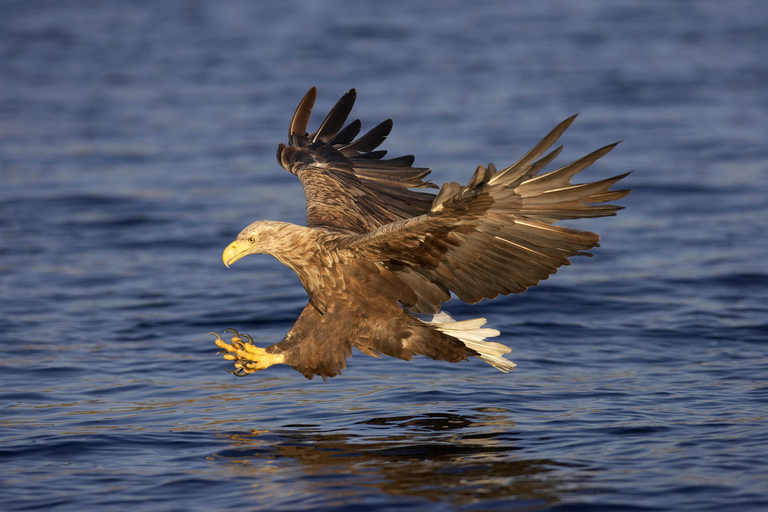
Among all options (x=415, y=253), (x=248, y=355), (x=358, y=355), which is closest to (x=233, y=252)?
(x=248, y=355)

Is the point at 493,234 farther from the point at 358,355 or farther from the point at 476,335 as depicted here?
the point at 358,355

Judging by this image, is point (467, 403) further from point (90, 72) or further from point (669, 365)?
point (90, 72)

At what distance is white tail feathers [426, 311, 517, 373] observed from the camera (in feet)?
18.3

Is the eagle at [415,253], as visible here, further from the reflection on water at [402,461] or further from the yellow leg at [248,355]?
the reflection on water at [402,461]

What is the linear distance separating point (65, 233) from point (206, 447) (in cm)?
627

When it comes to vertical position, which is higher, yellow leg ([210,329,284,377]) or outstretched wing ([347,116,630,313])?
outstretched wing ([347,116,630,313])

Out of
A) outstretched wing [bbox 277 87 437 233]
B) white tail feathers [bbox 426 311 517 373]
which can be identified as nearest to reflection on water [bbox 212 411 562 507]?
white tail feathers [bbox 426 311 517 373]

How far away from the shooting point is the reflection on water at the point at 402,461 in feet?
15.5

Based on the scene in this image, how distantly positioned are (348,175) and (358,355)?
1.35 metres

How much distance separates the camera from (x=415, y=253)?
5184 millimetres

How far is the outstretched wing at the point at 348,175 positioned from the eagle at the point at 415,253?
2 cm

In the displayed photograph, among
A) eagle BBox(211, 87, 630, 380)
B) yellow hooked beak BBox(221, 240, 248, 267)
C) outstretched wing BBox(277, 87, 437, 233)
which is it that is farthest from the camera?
outstretched wing BBox(277, 87, 437, 233)

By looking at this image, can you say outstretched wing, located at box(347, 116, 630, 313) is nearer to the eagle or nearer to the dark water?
the eagle

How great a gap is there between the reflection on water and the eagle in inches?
15.2
